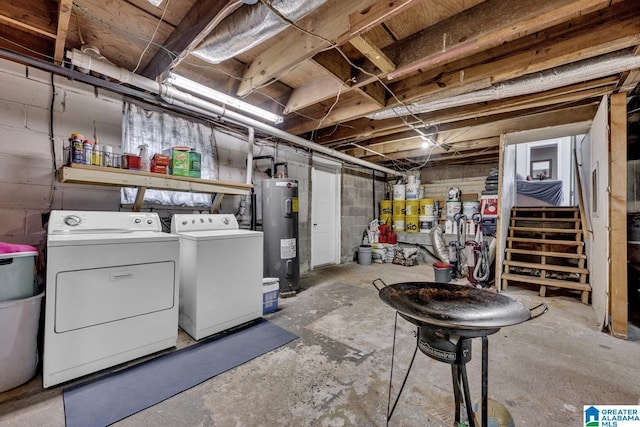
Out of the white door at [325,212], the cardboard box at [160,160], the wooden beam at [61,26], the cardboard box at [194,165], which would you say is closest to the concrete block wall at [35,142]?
the wooden beam at [61,26]

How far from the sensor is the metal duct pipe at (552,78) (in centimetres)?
194

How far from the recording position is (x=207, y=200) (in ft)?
10.1

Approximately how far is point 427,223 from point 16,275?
5.87m

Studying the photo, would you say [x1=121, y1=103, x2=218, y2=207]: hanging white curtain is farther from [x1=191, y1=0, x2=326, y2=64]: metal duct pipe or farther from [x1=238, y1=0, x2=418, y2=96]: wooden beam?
[x1=191, y1=0, x2=326, y2=64]: metal duct pipe

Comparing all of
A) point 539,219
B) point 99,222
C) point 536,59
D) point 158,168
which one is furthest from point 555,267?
point 99,222

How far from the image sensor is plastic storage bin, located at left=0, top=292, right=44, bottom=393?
1.53 m

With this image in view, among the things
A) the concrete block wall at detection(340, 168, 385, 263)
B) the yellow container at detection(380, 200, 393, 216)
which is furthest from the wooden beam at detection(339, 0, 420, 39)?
the yellow container at detection(380, 200, 393, 216)

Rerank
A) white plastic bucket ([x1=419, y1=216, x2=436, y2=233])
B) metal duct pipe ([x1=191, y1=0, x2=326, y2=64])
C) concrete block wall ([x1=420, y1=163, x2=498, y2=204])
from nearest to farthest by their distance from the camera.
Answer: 1. metal duct pipe ([x1=191, y1=0, x2=326, y2=64])
2. white plastic bucket ([x1=419, y1=216, x2=436, y2=233])
3. concrete block wall ([x1=420, y1=163, x2=498, y2=204])

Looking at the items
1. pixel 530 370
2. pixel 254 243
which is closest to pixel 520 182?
pixel 530 370

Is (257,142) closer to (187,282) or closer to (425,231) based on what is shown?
(187,282)

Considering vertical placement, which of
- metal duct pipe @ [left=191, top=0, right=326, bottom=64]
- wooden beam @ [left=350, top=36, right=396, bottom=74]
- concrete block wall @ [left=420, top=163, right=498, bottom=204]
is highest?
wooden beam @ [left=350, top=36, right=396, bottom=74]

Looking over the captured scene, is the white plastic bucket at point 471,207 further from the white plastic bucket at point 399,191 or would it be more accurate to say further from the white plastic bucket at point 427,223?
the white plastic bucket at point 399,191
